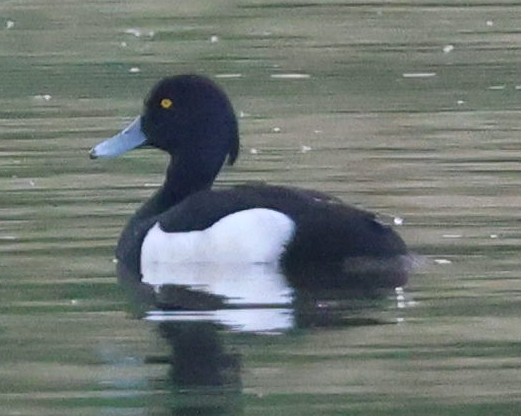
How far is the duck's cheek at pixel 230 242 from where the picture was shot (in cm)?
1038

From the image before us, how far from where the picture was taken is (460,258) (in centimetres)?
1038

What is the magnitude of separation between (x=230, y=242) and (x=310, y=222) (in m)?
0.42

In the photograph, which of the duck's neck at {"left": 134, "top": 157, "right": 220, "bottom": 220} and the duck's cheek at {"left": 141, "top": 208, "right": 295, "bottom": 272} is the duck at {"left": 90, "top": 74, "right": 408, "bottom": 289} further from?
the duck's neck at {"left": 134, "top": 157, "right": 220, "bottom": 220}

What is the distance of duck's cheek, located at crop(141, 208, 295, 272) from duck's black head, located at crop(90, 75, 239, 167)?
94 centimetres

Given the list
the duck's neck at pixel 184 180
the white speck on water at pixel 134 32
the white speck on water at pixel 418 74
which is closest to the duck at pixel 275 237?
the duck's neck at pixel 184 180

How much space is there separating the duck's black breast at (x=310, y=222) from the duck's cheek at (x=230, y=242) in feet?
0.11

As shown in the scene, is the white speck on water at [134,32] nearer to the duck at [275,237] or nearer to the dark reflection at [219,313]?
the duck at [275,237]

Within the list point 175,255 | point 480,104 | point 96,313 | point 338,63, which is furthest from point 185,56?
point 96,313

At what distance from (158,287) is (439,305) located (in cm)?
149

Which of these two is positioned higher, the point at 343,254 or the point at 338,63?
the point at 343,254

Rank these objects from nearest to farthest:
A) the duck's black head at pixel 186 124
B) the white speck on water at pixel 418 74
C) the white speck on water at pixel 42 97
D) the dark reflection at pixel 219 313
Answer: the dark reflection at pixel 219 313 < the duck's black head at pixel 186 124 < the white speck on water at pixel 42 97 < the white speck on water at pixel 418 74

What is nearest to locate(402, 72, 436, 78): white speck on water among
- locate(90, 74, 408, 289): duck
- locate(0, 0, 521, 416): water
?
locate(0, 0, 521, 416): water

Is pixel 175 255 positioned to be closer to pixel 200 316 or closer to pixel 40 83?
pixel 200 316

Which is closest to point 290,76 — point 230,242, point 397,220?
point 397,220
